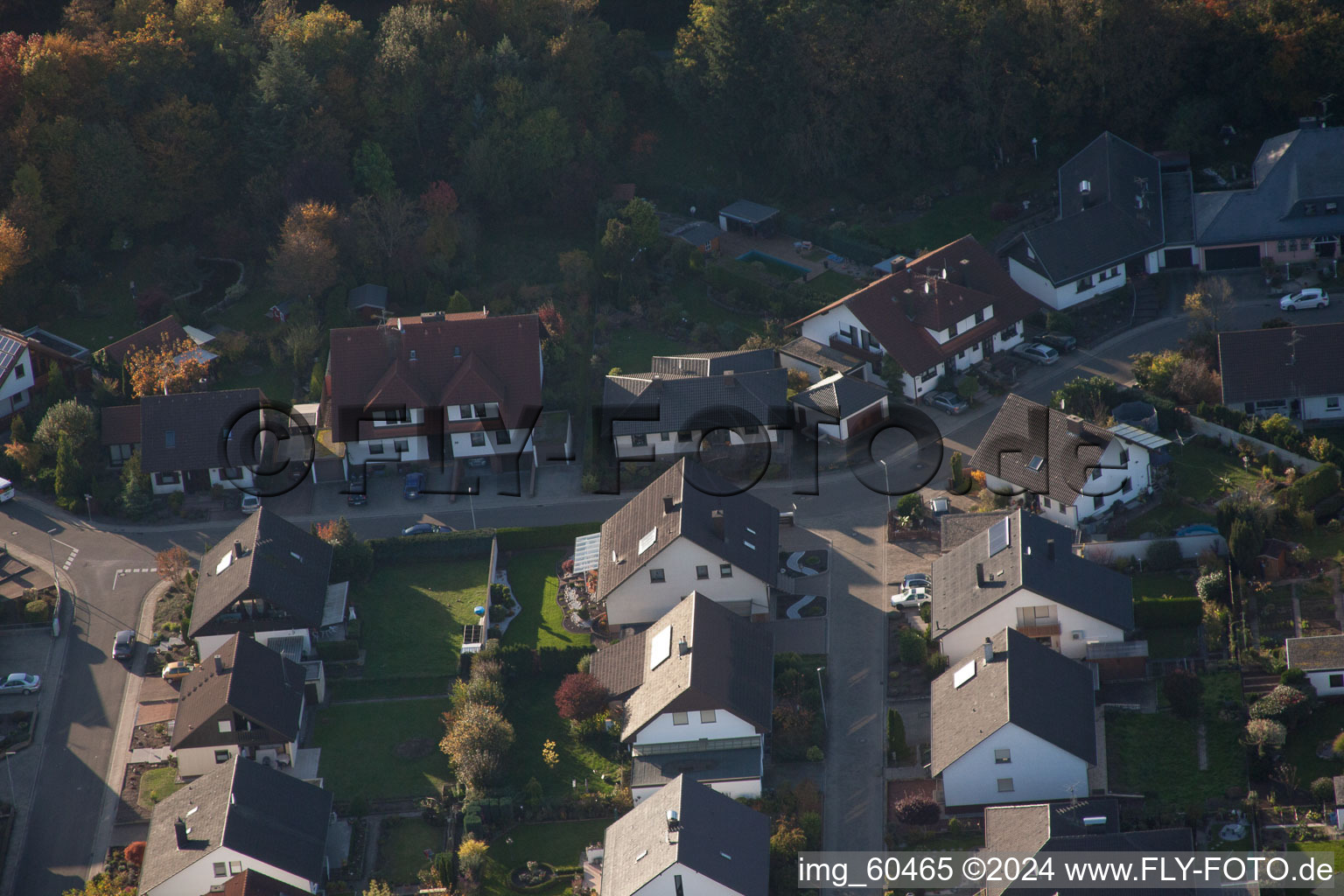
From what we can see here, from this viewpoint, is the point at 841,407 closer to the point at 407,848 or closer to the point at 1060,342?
the point at 1060,342

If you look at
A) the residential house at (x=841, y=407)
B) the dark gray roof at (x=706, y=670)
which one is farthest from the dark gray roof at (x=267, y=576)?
the residential house at (x=841, y=407)

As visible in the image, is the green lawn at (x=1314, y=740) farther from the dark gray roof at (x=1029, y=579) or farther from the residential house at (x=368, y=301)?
the residential house at (x=368, y=301)

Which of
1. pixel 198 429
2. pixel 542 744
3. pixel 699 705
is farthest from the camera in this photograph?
pixel 198 429

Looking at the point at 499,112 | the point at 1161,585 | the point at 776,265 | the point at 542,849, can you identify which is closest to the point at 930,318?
the point at 776,265

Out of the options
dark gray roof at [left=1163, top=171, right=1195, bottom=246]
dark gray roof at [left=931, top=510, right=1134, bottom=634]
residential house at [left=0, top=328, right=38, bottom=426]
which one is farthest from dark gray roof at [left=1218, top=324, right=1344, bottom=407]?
residential house at [left=0, top=328, right=38, bottom=426]

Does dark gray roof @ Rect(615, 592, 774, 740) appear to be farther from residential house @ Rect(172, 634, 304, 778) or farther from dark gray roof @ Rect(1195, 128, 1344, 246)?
dark gray roof @ Rect(1195, 128, 1344, 246)

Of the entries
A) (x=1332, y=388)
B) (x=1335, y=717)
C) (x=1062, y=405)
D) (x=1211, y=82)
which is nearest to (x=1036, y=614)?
(x=1335, y=717)

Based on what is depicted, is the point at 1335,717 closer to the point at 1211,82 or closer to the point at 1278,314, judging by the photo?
the point at 1278,314

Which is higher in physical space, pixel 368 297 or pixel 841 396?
pixel 368 297
